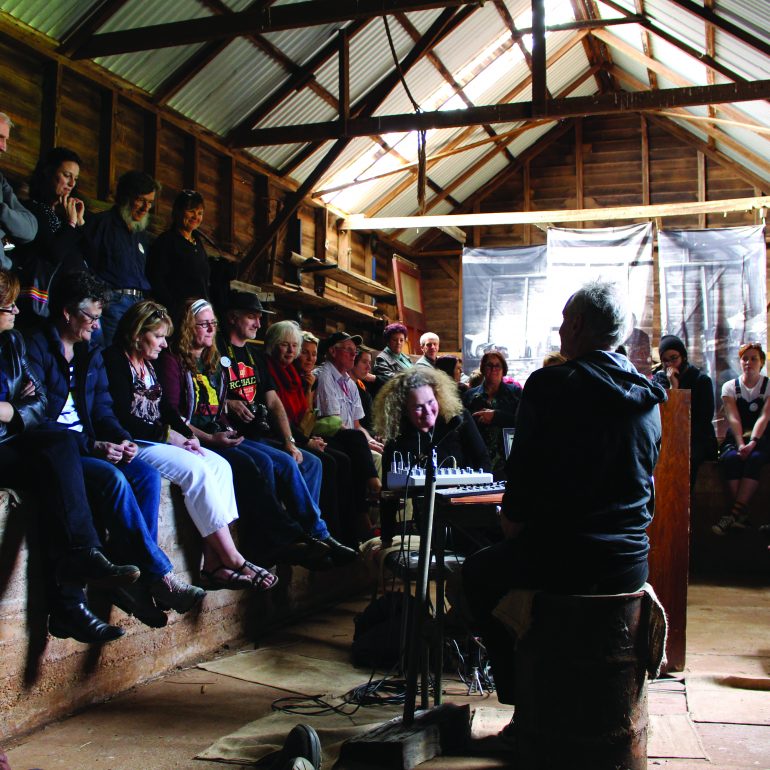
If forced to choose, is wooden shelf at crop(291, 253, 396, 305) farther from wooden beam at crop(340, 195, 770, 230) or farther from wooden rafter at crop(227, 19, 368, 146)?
wooden rafter at crop(227, 19, 368, 146)

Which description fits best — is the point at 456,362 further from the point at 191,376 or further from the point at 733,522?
the point at 191,376

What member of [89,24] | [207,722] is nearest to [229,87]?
[89,24]

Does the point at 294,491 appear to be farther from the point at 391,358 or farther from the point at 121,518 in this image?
the point at 391,358

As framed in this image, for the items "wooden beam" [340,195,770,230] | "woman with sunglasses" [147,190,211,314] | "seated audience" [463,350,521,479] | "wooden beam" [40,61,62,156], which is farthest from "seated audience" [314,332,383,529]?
"wooden beam" [340,195,770,230]

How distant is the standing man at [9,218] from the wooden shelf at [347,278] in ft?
21.0

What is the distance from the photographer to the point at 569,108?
8148 mm

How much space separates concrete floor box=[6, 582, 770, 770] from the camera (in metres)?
2.73

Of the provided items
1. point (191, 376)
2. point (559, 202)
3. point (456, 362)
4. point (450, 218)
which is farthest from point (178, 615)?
point (559, 202)

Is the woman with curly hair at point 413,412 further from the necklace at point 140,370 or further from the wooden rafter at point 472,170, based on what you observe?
the wooden rafter at point 472,170

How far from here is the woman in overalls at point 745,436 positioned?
6734 millimetres

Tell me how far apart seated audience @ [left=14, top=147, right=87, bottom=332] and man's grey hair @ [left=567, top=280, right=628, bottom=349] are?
2912 mm

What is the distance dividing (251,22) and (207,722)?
548 centimetres

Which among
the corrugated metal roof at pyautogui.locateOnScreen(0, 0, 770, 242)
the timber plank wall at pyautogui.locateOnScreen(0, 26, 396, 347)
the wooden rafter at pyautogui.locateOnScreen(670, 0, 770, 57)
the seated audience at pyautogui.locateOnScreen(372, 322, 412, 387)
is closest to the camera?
the timber plank wall at pyautogui.locateOnScreen(0, 26, 396, 347)

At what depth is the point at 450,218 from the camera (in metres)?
11.6
